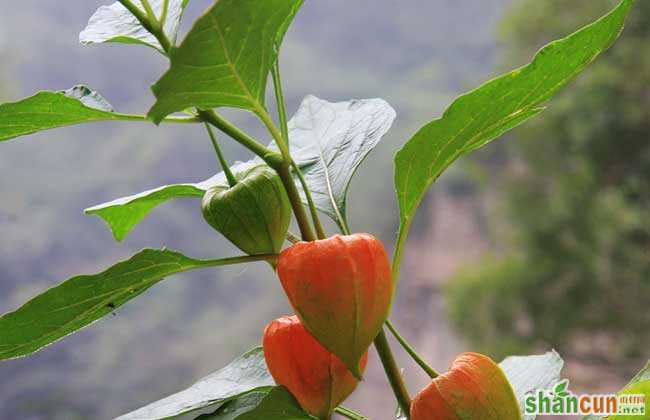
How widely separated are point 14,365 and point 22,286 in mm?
283

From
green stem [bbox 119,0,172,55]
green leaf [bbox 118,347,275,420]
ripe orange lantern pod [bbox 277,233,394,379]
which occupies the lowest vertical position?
green leaf [bbox 118,347,275,420]

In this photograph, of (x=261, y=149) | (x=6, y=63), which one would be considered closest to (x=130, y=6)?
(x=261, y=149)

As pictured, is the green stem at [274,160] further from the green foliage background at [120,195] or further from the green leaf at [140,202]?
the green foliage background at [120,195]

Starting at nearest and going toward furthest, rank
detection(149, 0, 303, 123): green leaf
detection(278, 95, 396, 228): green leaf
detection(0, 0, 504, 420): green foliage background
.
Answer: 1. detection(149, 0, 303, 123): green leaf
2. detection(278, 95, 396, 228): green leaf
3. detection(0, 0, 504, 420): green foliage background

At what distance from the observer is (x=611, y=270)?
10.9 feet

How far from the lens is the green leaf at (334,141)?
28 cm

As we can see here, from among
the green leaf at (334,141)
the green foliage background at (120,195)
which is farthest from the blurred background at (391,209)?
the green leaf at (334,141)

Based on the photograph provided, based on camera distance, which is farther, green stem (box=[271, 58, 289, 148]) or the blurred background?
the blurred background

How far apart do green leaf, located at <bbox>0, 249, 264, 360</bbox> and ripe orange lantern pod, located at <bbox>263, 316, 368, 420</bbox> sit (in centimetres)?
2

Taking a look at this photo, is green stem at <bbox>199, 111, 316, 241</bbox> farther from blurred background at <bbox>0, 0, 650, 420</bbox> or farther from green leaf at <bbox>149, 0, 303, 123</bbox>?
blurred background at <bbox>0, 0, 650, 420</bbox>

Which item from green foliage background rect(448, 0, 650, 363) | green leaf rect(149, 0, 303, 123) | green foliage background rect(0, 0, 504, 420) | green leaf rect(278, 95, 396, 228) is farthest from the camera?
green foliage background rect(448, 0, 650, 363)

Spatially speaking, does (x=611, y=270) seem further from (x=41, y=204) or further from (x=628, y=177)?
(x=41, y=204)

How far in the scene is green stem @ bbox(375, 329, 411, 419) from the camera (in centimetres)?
23

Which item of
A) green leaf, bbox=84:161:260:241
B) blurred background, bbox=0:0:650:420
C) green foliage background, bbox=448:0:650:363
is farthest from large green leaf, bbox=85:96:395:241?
green foliage background, bbox=448:0:650:363
